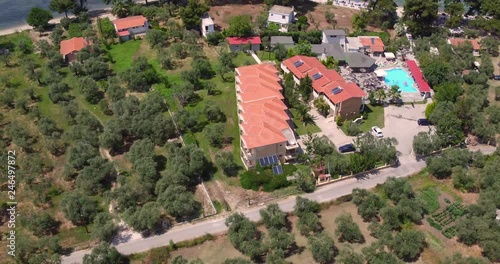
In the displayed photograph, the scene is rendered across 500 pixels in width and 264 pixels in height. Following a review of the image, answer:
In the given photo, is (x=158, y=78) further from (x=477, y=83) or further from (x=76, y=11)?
(x=477, y=83)

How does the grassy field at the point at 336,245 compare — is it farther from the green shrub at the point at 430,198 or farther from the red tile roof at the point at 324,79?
the red tile roof at the point at 324,79

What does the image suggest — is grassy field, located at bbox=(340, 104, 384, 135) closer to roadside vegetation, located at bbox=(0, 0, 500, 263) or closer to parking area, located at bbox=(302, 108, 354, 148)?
roadside vegetation, located at bbox=(0, 0, 500, 263)

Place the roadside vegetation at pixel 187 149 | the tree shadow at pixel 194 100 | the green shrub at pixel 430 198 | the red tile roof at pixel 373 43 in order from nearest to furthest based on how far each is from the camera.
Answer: the roadside vegetation at pixel 187 149 < the green shrub at pixel 430 198 < the tree shadow at pixel 194 100 < the red tile roof at pixel 373 43

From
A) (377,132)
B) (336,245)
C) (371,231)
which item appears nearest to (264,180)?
(336,245)

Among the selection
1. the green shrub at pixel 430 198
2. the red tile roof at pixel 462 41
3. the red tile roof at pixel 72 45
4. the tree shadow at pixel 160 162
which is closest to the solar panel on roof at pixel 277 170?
the tree shadow at pixel 160 162

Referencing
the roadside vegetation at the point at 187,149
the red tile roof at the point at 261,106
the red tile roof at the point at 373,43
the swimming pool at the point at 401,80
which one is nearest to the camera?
the roadside vegetation at the point at 187,149

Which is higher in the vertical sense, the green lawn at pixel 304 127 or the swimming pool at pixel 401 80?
the swimming pool at pixel 401 80

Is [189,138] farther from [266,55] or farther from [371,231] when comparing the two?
[266,55]
